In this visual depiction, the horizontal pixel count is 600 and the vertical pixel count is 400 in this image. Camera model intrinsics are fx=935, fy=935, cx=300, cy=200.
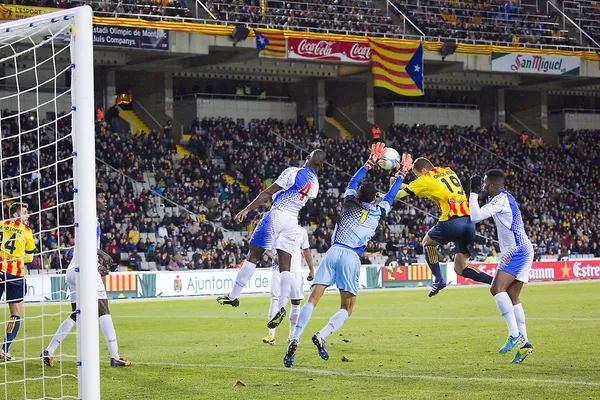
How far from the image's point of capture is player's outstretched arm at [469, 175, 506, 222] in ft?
40.6

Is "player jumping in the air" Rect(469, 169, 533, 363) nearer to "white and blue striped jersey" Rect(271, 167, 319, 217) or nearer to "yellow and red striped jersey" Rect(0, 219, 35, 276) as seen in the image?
"white and blue striped jersey" Rect(271, 167, 319, 217)

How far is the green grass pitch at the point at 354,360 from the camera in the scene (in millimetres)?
9875

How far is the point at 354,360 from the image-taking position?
12727 millimetres

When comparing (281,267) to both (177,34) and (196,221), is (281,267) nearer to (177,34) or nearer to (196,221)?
(196,221)

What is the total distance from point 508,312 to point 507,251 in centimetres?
88

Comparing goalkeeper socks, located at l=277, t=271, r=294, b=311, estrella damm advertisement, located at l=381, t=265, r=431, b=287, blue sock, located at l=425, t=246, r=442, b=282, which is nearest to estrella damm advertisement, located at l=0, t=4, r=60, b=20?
estrella damm advertisement, located at l=381, t=265, r=431, b=287

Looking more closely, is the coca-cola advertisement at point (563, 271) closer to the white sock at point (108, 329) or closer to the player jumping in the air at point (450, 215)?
the player jumping in the air at point (450, 215)

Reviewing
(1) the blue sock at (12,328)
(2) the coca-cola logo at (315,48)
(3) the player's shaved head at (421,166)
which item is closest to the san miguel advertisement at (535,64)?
(2) the coca-cola logo at (315,48)

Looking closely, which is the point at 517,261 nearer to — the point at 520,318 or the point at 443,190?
the point at 520,318

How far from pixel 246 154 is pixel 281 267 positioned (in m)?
28.4

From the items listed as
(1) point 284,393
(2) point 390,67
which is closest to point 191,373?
(1) point 284,393

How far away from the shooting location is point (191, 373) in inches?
457

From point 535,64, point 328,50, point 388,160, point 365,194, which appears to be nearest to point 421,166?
point 388,160

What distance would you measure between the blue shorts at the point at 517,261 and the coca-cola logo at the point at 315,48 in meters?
30.7
